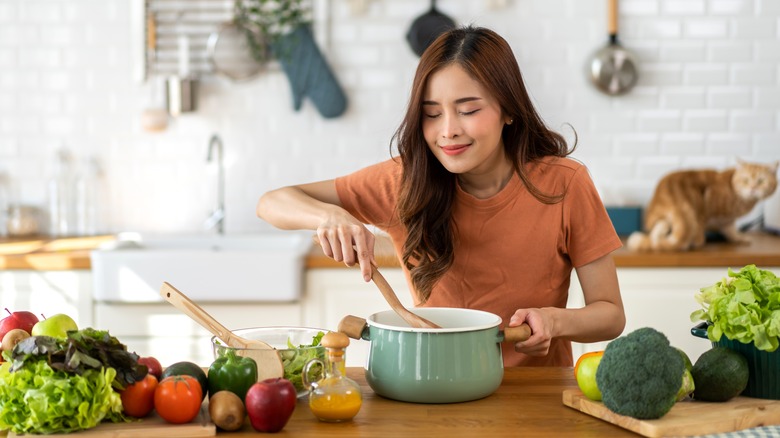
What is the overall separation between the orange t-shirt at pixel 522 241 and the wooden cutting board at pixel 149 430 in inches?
32.7

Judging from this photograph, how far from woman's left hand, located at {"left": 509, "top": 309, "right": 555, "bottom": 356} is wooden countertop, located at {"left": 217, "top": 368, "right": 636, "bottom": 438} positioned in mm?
76

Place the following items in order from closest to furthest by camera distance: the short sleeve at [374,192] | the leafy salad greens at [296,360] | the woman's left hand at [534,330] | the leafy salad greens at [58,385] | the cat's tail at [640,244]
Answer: the leafy salad greens at [58,385] < the leafy salad greens at [296,360] < the woman's left hand at [534,330] < the short sleeve at [374,192] < the cat's tail at [640,244]

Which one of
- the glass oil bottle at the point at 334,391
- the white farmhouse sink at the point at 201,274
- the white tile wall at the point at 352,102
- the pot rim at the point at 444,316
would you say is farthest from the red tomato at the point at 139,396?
the white tile wall at the point at 352,102

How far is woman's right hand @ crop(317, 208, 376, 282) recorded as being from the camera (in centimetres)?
171

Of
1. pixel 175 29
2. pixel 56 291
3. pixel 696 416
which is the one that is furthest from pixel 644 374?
pixel 175 29

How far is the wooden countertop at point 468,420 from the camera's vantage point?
1434 millimetres

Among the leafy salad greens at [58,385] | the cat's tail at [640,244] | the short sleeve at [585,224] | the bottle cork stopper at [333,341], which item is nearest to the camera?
the leafy salad greens at [58,385]

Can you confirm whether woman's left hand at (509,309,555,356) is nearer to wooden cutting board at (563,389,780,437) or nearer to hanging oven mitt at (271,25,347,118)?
wooden cutting board at (563,389,780,437)

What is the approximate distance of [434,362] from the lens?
156 cm

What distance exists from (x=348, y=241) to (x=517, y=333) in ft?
1.18

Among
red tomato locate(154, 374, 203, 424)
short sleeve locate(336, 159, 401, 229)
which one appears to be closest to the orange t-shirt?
short sleeve locate(336, 159, 401, 229)

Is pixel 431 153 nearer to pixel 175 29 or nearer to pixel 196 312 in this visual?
pixel 196 312

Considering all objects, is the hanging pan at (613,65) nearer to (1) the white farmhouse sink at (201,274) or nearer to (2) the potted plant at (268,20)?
(2) the potted plant at (268,20)

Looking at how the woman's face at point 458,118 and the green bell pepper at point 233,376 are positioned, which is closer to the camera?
the green bell pepper at point 233,376
